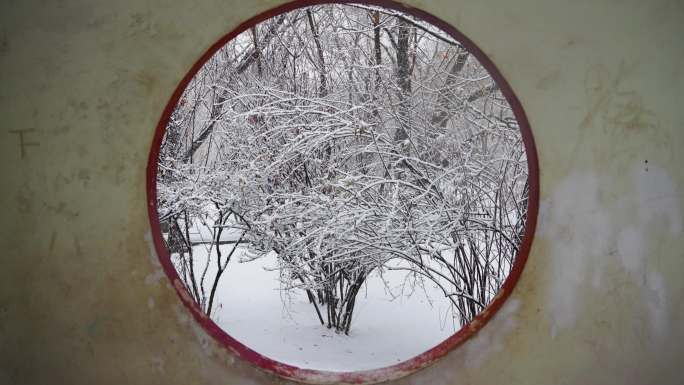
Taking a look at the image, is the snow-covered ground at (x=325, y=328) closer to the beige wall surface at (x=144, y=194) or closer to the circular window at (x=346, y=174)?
the circular window at (x=346, y=174)

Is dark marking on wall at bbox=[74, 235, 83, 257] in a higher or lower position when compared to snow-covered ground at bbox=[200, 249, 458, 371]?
higher

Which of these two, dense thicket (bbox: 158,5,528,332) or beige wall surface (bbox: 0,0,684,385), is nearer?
beige wall surface (bbox: 0,0,684,385)

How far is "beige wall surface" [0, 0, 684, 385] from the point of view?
1965 mm

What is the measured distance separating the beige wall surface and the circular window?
2258 millimetres

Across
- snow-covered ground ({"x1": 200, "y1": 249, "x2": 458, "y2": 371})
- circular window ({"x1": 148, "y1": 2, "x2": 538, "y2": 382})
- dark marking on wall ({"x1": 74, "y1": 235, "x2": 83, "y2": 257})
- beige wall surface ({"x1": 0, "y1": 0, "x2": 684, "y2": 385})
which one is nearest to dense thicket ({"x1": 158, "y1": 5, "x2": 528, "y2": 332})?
circular window ({"x1": 148, "y1": 2, "x2": 538, "y2": 382})

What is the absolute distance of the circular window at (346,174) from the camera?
5.00 m

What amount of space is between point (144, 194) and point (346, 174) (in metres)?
3.39

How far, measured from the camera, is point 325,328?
658 cm

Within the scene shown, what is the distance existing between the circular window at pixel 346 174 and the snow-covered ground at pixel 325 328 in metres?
0.03

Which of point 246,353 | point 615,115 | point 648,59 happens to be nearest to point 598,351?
point 615,115

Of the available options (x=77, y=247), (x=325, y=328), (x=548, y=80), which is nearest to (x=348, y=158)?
(x=325, y=328)

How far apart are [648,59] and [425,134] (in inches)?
138

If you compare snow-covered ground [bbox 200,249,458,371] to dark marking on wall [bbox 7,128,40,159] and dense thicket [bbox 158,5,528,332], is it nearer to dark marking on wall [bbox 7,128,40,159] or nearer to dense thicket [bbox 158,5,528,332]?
dense thicket [bbox 158,5,528,332]

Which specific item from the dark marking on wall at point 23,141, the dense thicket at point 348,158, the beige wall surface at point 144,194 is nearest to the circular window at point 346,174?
the dense thicket at point 348,158
